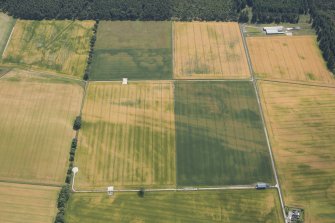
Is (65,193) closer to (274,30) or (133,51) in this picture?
(133,51)

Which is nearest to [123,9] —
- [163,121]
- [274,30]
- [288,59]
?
[163,121]

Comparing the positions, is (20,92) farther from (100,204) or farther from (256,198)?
(256,198)

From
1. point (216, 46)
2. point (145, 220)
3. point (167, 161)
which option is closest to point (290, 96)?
point (216, 46)

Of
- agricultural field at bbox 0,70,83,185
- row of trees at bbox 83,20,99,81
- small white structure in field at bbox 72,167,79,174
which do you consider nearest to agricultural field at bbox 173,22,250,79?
row of trees at bbox 83,20,99,81

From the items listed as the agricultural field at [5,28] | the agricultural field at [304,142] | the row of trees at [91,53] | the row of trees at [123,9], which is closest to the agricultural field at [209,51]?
the row of trees at [123,9]

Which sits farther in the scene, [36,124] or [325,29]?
[325,29]
